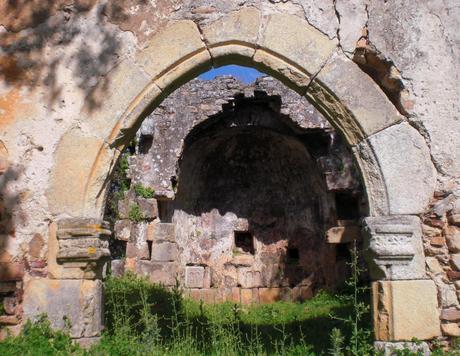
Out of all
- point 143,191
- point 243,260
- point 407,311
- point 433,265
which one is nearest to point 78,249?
point 407,311

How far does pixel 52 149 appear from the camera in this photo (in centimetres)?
370

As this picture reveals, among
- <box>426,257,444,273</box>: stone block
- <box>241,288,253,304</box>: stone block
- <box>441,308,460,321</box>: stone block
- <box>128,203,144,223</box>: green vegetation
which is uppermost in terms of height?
<box>128,203,144,223</box>: green vegetation

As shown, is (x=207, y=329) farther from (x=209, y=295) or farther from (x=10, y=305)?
(x=209, y=295)

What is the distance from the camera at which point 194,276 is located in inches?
400

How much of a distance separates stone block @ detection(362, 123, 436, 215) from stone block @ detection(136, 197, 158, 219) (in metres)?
5.98

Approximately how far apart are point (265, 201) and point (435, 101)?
23.7 feet

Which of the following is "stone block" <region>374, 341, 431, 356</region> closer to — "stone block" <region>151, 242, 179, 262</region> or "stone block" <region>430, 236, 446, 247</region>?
"stone block" <region>430, 236, 446, 247</region>

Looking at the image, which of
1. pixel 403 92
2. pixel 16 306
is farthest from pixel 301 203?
pixel 16 306

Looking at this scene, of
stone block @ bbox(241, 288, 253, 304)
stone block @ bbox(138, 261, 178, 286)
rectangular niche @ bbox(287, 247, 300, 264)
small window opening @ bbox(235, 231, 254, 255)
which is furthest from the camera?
small window opening @ bbox(235, 231, 254, 255)

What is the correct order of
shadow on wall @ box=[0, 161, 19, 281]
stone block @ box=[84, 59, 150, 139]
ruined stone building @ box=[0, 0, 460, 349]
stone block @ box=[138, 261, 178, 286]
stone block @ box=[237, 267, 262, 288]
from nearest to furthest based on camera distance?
1. ruined stone building @ box=[0, 0, 460, 349]
2. shadow on wall @ box=[0, 161, 19, 281]
3. stone block @ box=[84, 59, 150, 139]
4. stone block @ box=[138, 261, 178, 286]
5. stone block @ box=[237, 267, 262, 288]

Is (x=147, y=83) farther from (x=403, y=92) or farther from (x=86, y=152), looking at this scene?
(x=403, y=92)

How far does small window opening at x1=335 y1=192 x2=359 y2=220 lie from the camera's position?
949cm

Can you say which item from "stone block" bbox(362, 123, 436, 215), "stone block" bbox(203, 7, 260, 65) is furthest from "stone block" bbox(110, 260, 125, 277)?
"stone block" bbox(362, 123, 436, 215)

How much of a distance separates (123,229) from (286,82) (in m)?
5.97
